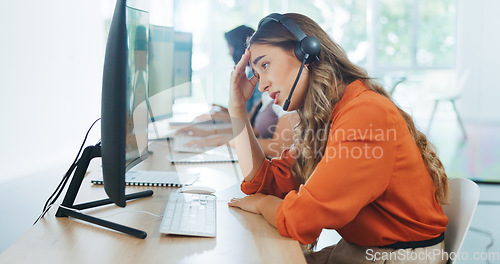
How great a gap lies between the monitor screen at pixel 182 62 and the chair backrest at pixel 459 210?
3.73 feet

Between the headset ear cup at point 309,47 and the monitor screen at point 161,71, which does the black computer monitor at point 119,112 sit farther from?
the headset ear cup at point 309,47

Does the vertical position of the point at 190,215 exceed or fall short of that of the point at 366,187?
it falls short

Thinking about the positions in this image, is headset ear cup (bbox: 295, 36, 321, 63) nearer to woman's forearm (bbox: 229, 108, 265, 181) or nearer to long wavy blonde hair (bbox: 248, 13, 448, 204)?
long wavy blonde hair (bbox: 248, 13, 448, 204)

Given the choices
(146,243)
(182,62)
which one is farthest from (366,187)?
(182,62)

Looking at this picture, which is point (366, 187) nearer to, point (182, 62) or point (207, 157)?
point (207, 157)

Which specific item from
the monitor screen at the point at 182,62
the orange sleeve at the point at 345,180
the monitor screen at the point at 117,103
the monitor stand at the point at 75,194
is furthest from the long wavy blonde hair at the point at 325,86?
the monitor screen at the point at 182,62

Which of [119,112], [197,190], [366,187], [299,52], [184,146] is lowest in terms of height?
[184,146]

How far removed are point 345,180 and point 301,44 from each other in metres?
0.35

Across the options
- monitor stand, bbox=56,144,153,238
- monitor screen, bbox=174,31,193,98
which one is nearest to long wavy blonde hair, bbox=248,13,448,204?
monitor stand, bbox=56,144,153,238

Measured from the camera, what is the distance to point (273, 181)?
1.23 m

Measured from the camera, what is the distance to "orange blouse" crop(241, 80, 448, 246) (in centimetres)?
85

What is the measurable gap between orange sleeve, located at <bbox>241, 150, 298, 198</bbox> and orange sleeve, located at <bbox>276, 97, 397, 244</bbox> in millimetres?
294

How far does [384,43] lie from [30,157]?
17.7 ft

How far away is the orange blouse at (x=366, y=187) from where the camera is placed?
2.81 feet
